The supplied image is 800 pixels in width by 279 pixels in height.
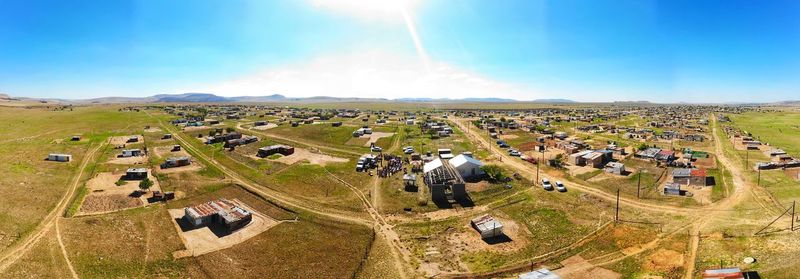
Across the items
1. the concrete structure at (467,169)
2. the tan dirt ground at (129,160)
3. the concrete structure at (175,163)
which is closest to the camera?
the concrete structure at (467,169)

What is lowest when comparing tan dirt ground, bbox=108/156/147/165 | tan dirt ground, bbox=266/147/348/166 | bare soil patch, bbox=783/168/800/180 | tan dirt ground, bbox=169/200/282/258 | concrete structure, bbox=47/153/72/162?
tan dirt ground, bbox=169/200/282/258

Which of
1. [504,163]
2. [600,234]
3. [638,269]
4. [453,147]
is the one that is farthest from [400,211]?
[453,147]

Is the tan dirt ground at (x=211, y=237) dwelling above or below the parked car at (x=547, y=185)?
below

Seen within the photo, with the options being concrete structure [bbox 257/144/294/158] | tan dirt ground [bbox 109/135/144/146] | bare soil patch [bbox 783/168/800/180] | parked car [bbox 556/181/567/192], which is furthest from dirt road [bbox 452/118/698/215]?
tan dirt ground [bbox 109/135/144/146]

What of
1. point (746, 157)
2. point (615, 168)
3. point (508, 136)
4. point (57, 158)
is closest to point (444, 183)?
point (615, 168)

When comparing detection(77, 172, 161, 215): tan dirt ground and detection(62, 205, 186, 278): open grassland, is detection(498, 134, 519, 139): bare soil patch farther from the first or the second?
detection(62, 205, 186, 278): open grassland

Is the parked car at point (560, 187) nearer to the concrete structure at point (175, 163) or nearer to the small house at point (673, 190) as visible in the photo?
the small house at point (673, 190)

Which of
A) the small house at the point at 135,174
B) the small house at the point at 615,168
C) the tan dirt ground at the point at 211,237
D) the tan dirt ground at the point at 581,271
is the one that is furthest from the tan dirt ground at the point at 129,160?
the small house at the point at 615,168
